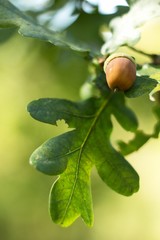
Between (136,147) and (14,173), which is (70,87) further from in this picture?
(14,173)

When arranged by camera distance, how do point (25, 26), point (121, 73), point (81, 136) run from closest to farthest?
point (121, 73)
point (25, 26)
point (81, 136)

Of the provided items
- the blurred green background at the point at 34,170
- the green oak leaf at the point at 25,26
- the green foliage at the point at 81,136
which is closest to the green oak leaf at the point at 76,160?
the green foliage at the point at 81,136

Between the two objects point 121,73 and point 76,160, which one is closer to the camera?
point 121,73

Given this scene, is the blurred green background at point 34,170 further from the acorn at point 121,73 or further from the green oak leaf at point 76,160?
the acorn at point 121,73

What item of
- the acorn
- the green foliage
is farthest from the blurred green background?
the acorn

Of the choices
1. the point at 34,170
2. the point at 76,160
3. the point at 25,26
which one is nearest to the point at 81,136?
the point at 76,160

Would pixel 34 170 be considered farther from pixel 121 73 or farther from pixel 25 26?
pixel 121 73
